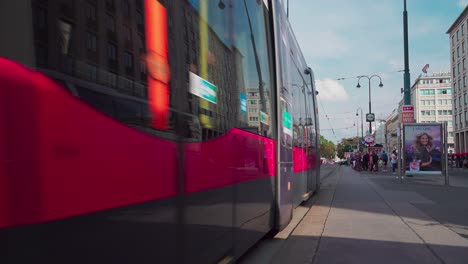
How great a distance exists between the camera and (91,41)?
2129 mm

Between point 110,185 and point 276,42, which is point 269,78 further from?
point 110,185

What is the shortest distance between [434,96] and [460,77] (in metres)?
45.0

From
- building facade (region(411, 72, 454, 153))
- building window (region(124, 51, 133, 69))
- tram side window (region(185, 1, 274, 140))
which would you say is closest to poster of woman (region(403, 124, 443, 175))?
tram side window (region(185, 1, 274, 140))

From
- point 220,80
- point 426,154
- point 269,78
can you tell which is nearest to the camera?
point 220,80

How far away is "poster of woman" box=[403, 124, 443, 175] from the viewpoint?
19.9m

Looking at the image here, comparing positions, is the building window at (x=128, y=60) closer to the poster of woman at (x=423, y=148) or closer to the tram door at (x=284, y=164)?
the tram door at (x=284, y=164)

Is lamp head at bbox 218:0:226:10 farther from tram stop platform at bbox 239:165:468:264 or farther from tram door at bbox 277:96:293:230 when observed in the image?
tram stop platform at bbox 239:165:468:264

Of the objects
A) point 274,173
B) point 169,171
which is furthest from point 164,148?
point 274,173

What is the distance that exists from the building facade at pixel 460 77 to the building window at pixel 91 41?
85131 mm

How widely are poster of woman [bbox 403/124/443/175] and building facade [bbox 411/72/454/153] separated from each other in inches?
4438

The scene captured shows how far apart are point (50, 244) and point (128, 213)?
1.88 feet

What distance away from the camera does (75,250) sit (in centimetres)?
193

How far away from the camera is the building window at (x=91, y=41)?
210 cm

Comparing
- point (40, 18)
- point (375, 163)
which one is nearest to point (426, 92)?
point (375, 163)
